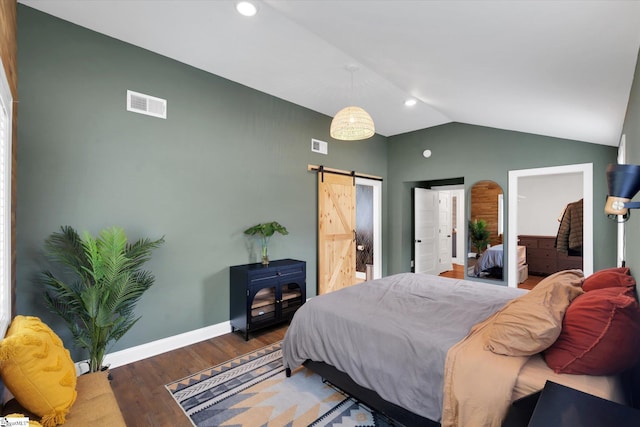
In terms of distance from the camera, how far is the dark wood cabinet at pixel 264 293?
327 cm

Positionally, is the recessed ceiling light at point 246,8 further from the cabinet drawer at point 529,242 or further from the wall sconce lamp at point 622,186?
the cabinet drawer at point 529,242

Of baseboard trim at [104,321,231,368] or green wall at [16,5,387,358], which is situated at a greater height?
green wall at [16,5,387,358]

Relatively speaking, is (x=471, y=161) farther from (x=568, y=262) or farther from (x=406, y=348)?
(x=406, y=348)

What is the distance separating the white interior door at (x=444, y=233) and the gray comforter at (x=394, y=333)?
12.5ft

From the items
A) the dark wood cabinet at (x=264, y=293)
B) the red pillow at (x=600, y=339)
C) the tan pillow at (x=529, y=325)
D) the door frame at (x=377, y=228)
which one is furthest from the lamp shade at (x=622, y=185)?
the door frame at (x=377, y=228)

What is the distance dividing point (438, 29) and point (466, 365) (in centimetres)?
203

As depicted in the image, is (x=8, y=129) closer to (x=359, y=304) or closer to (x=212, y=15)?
(x=212, y=15)

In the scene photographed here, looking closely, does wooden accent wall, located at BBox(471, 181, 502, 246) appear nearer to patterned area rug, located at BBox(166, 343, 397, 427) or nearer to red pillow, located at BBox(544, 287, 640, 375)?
red pillow, located at BBox(544, 287, 640, 375)

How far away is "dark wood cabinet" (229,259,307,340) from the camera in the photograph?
3270mm

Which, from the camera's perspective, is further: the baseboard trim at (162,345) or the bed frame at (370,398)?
the baseboard trim at (162,345)

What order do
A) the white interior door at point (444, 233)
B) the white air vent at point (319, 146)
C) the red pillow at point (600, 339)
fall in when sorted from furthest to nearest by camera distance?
the white interior door at point (444, 233) < the white air vent at point (319, 146) < the red pillow at point (600, 339)

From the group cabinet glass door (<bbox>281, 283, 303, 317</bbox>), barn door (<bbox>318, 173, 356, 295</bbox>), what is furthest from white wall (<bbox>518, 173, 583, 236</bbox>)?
cabinet glass door (<bbox>281, 283, 303, 317</bbox>)

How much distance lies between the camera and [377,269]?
18.9 ft

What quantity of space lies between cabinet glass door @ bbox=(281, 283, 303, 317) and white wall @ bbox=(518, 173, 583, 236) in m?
5.53
